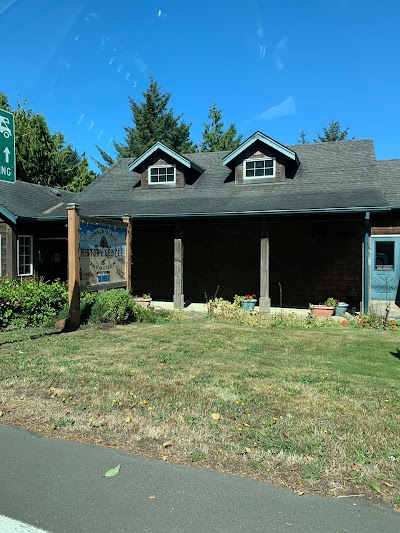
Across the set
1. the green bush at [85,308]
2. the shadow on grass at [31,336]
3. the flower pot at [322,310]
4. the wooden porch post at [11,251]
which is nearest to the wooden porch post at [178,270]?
the green bush at [85,308]

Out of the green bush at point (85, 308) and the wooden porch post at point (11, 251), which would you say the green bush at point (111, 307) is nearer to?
the green bush at point (85, 308)

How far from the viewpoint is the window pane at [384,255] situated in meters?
15.5

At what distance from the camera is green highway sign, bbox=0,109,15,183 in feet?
21.7

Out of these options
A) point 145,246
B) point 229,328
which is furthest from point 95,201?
point 229,328

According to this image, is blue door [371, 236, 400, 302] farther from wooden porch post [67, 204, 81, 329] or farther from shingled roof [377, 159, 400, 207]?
wooden porch post [67, 204, 81, 329]

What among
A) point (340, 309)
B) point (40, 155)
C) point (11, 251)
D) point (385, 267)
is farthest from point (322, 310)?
point (40, 155)

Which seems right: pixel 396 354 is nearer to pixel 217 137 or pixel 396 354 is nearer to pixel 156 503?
pixel 156 503

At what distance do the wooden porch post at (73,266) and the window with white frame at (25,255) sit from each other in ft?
25.3

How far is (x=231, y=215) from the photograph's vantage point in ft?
42.7

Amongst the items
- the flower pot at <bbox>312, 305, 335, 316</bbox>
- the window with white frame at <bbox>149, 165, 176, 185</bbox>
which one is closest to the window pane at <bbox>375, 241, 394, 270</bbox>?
the flower pot at <bbox>312, 305, 335, 316</bbox>

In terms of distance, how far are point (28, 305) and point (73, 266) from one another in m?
1.34

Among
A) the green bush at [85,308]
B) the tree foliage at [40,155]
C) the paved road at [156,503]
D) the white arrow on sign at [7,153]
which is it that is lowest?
the paved road at [156,503]

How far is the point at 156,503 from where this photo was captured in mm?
3002

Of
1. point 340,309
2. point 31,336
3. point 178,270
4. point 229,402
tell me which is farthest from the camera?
point 178,270
